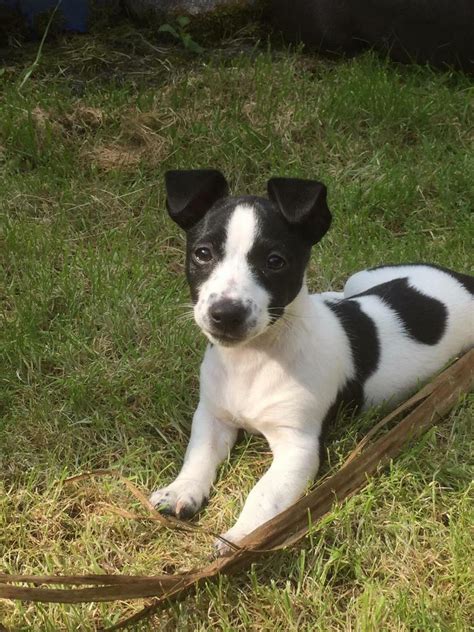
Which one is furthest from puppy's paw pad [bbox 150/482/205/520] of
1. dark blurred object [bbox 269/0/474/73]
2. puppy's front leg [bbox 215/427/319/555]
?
dark blurred object [bbox 269/0/474/73]

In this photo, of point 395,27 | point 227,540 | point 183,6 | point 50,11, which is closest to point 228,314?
point 227,540

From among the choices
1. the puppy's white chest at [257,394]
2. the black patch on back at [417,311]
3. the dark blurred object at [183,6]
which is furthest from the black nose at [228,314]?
the dark blurred object at [183,6]

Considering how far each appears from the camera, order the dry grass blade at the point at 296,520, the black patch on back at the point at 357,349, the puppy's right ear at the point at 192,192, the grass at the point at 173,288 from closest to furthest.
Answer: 1. the dry grass blade at the point at 296,520
2. the grass at the point at 173,288
3. the puppy's right ear at the point at 192,192
4. the black patch on back at the point at 357,349

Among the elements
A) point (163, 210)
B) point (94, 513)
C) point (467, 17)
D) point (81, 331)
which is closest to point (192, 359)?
point (81, 331)

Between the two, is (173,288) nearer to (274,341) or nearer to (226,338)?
(274,341)

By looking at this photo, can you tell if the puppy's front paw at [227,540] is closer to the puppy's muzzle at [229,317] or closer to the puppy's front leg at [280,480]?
the puppy's front leg at [280,480]

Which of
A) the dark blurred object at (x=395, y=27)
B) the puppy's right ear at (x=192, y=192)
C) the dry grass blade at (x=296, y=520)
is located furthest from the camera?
the dark blurred object at (x=395, y=27)

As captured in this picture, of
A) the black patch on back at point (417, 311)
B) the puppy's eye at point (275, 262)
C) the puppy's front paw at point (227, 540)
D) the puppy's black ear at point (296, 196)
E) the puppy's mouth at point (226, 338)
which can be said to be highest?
the puppy's black ear at point (296, 196)

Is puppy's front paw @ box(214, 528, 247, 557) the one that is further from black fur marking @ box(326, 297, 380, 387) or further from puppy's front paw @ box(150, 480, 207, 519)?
black fur marking @ box(326, 297, 380, 387)
